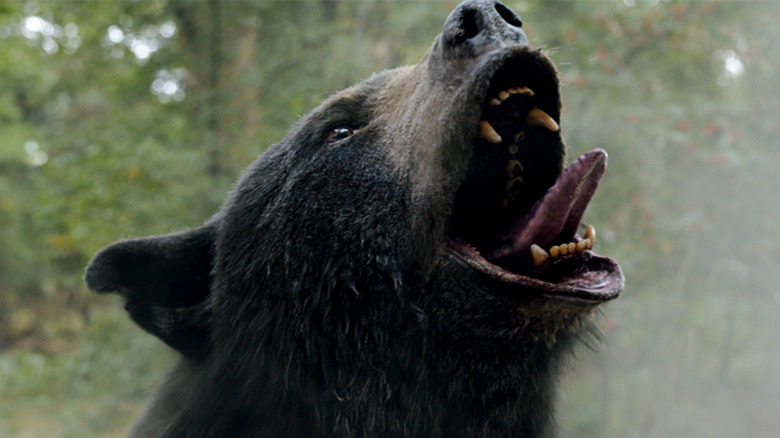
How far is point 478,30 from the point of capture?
1674 millimetres

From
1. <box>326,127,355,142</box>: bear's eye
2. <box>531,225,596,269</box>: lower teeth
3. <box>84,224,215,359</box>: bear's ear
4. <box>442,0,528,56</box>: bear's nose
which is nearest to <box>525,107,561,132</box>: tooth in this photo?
<box>442,0,528,56</box>: bear's nose

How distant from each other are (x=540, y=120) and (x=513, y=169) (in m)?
0.18

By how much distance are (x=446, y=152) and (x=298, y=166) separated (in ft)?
1.66

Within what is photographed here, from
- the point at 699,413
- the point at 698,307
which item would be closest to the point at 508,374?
the point at 698,307

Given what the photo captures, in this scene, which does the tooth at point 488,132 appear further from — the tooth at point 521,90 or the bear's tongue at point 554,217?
the bear's tongue at point 554,217

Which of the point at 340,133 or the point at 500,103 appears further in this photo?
the point at 340,133

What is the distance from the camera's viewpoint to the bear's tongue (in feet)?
5.77

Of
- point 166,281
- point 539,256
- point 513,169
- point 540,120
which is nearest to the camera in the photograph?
point 539,256

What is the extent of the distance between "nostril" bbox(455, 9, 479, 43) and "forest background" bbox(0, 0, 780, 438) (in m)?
3.07

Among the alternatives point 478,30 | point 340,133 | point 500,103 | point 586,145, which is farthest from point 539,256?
point 586,145

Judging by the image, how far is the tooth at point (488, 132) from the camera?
173 cm

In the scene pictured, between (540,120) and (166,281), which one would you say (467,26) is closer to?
(540,120)

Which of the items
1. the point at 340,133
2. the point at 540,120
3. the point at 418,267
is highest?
the point at 340,133

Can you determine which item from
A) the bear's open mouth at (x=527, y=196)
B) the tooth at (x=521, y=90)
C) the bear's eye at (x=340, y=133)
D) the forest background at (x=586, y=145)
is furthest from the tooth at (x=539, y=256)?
the forest background at (x=586, y=145)
